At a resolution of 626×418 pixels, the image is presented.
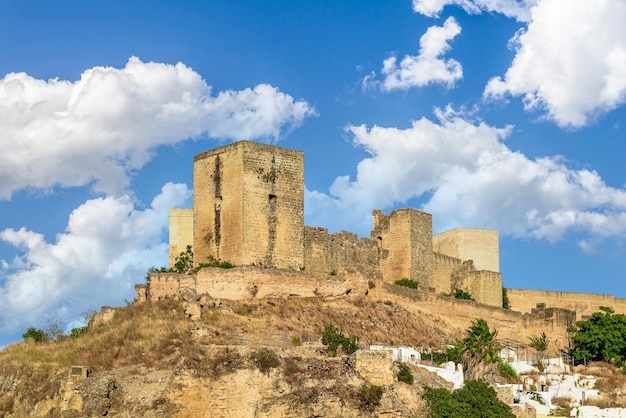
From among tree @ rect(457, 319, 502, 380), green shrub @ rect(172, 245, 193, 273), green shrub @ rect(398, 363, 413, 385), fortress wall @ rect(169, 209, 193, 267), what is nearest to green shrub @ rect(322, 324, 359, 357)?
green shrub @ rect(398, 363, 413, 385)

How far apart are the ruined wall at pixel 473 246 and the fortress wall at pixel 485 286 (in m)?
2.24

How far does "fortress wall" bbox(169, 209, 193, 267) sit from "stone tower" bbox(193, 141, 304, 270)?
6.03 ft

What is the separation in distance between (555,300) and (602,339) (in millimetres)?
7493

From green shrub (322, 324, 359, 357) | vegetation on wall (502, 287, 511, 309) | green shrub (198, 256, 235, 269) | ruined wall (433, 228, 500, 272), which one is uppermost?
ruined wall (433, 228, 500, 272)

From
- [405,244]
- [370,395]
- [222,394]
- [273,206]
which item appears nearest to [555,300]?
[405,244]

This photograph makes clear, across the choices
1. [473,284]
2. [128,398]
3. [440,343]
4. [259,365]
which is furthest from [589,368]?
[128,398]

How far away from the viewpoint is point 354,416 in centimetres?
3256

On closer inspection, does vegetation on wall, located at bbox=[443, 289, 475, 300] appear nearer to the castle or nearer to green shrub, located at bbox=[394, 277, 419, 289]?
the castle

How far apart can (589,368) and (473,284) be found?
8842 millimetres

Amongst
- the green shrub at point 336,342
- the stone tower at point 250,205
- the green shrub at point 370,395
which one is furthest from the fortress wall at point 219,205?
the green shrub at point 370,395

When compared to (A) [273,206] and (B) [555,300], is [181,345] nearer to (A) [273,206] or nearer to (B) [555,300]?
(A) [273,206]

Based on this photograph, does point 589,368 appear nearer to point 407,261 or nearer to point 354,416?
point 407,261

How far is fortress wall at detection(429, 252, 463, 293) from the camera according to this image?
5016cm

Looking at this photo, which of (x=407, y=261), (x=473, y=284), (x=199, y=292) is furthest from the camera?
(x=473, y=284)
